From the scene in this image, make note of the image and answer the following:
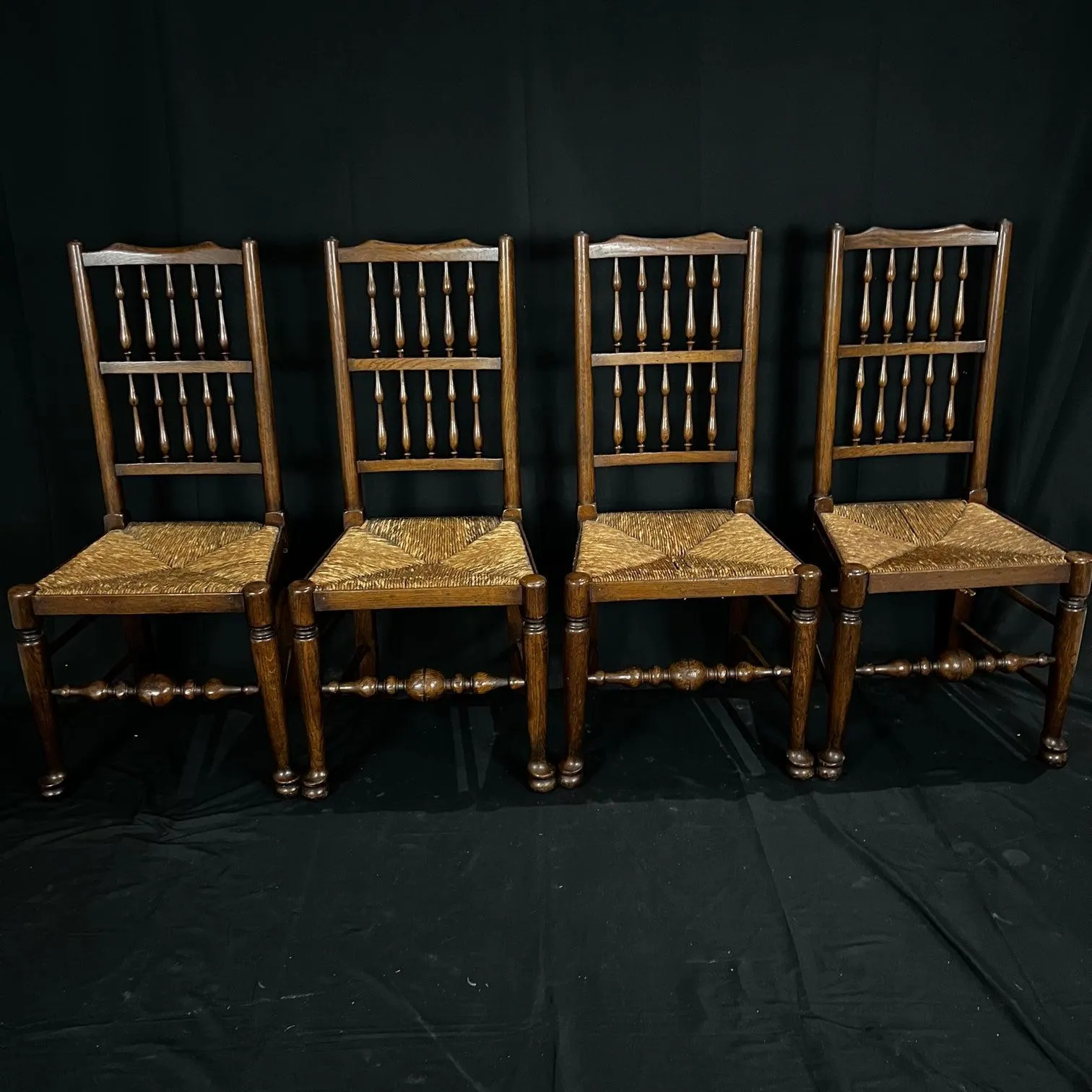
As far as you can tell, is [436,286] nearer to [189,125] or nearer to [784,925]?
[189,125]

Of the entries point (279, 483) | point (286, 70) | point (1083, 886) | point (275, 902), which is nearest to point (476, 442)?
point (279, 483)

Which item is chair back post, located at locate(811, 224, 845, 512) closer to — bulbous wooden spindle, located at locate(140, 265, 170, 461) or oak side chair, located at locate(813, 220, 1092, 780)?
oak side chair, located at locate(813, 220, 1092, 780)

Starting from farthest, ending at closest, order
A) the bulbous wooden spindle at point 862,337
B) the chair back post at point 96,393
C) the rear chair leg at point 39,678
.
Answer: the bulbous wooden spindle at point 862,337, the chair back post at point 96,393, the rear chair leg at point 39,678

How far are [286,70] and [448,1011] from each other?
1.94 meters

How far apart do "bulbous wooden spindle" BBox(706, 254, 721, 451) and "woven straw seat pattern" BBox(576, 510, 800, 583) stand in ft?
0.62

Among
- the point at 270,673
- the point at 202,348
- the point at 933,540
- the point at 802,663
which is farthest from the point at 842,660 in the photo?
the point at 202,348

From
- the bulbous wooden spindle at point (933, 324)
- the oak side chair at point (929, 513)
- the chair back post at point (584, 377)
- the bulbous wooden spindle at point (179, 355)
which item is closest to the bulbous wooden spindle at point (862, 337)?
the oak side chair at point (929, 513)

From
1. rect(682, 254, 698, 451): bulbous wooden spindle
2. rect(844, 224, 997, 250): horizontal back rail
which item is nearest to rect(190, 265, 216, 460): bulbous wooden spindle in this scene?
rect(682, 254, 698, 451): bulbous wooden spindle

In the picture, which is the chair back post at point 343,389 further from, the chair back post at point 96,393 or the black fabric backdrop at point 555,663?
the chair back post at point 96,393

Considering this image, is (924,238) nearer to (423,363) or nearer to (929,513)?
(929,513)

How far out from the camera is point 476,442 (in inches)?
90.1

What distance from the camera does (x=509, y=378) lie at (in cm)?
223

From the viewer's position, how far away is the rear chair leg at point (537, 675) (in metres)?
1.95

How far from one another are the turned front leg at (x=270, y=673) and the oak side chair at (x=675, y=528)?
0.58 meters
